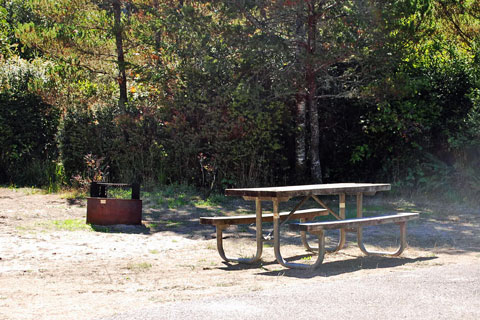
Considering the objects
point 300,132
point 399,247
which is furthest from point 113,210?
point 300,132

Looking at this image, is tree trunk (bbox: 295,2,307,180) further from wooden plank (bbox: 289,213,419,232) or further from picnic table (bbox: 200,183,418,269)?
wooden plank (bbox: 289,213,419,232)

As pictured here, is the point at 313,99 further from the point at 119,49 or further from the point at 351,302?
the point at 351,302

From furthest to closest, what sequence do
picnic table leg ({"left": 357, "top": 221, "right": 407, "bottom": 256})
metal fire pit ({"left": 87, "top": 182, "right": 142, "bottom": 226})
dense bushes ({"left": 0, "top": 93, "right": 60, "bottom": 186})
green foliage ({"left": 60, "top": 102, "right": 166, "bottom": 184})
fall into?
dense bushes ({"left": 0, "top": 93, "right": 60, "bottom": 186})
green foliage ({"left": 60, "top": 102, "right": 166, "bottom": 184})
metal fire pit ({"left": 87, "top": 182, "right": 142, "bottom": 226})
picnic table leg ({"left": 357, "top": 221, "right": 407, "bottom": 256})

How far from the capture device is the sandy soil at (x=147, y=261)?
19.6ft

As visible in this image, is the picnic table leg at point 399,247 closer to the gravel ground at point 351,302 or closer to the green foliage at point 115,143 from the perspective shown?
the gravel ground at point 351,302

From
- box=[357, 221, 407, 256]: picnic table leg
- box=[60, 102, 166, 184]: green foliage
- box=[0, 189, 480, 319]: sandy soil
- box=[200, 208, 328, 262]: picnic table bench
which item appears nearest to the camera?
box=[0, 189, 480, 319]: sandy soil

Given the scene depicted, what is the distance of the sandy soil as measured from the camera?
598 cm

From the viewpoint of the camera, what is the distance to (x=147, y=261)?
26.2 ft

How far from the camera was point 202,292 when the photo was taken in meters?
6.16

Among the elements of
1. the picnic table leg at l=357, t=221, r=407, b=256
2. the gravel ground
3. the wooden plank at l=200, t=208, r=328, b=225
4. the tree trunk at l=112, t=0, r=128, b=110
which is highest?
the tree trunk at l=112, t=0, r=128, b=110

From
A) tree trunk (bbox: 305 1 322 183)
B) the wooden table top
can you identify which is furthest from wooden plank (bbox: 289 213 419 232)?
tree trunk (bbox: 305 1 322 183)

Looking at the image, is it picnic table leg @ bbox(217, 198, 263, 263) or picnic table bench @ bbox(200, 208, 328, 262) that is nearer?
picnic table leg @ bbox(217, 198, 263, 263)

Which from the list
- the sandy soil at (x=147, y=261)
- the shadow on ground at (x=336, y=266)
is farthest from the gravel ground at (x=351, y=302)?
the shadow on ground at (x=336, y=266)

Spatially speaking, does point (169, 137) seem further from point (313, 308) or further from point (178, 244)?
point (313, 308)
